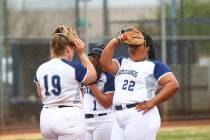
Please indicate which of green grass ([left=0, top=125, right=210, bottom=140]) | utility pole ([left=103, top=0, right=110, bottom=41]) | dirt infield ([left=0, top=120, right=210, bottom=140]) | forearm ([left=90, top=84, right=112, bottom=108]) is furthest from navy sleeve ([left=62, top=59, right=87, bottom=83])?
utility pole ([left=103, top=0, right=110, bottom=41])

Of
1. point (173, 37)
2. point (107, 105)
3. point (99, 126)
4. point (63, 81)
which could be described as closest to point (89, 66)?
point (63, 81)

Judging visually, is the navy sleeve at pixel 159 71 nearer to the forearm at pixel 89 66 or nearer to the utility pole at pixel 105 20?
the forearm at pixel 89 66

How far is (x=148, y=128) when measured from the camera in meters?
6.97

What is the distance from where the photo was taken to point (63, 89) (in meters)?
6.64

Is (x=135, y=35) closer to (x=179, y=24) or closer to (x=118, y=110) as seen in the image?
(x=118, y=110)

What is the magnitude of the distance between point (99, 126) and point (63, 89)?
1.61m

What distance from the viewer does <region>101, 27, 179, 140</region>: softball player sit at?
22.9 feet

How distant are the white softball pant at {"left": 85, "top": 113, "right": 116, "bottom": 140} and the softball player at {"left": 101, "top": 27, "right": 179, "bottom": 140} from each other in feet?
3.23

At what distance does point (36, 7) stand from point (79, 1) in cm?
121

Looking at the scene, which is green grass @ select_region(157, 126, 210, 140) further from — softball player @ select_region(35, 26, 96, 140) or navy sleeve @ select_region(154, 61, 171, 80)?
softball player @ select_region(35, 26, 96, 140)

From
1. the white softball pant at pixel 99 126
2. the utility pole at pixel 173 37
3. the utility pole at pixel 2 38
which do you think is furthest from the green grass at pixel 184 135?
the white softball pant at pixel 99 126

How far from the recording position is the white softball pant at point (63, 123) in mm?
6570

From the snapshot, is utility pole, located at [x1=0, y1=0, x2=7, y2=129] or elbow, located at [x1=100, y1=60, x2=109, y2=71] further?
utility pole, located at [x1=0, y1=0, x2=7, y2=129]

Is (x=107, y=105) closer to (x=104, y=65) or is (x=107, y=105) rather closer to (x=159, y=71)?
(x=104, y=65)
